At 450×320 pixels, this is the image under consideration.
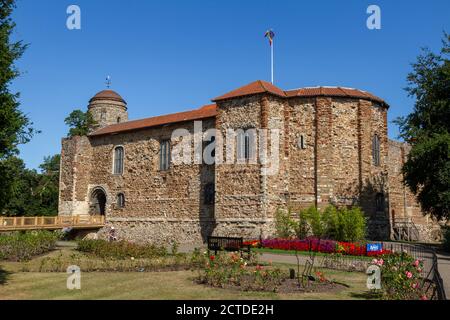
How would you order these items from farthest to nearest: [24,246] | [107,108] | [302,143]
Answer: [107,108]
[302,143]
[24,246]

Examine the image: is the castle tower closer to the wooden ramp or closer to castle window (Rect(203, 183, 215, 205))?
the wooden ramp

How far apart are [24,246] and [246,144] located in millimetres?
12939

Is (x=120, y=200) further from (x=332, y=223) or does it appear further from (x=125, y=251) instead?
(x=332, y=223)

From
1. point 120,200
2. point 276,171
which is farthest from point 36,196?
point 276,171

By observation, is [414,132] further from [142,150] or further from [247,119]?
[142,150]

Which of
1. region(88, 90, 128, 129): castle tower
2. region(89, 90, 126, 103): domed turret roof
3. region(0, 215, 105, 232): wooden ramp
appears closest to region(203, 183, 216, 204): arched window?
region(0, 215, 105, 232): wooden ramp

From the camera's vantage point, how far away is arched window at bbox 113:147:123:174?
1391 inches

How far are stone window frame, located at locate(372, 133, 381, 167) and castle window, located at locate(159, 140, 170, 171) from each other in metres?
14.0

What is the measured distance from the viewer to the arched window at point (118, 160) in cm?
3533

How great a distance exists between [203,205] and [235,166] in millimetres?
4363

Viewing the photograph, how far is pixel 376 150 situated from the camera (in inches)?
1104

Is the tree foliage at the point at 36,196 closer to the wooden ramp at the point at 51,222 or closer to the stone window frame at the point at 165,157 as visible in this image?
the wooden ramp at the point at 51,222

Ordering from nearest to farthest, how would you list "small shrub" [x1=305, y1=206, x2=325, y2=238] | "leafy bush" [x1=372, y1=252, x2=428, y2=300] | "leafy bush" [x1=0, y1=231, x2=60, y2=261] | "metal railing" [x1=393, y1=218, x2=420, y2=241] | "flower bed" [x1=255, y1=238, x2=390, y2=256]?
"leafy bush" [x1=372, y1=252, x2=428, y2=300] → "leafy bush" [x1=0, y1=231, x2=60, y2=261] → "flower bed" [x1=255, y1=238, x2=390, y2=256] → "small shrub" [x1=305, y1=206, x2=325, y2=238] → "metal railing" [x1=393, y1=218, x2=420, y2=241]

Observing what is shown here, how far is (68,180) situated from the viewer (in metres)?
36.9
